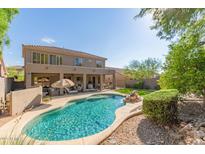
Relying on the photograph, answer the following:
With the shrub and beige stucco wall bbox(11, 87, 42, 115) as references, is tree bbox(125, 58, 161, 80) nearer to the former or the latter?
the shrub

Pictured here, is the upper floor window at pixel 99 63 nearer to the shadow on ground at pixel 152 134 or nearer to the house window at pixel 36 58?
the house window at pixel 36 58

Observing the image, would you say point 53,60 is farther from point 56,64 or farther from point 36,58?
point 36,58

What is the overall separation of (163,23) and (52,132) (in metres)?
7.84

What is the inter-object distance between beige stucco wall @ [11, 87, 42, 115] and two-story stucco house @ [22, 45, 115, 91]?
4.22 m

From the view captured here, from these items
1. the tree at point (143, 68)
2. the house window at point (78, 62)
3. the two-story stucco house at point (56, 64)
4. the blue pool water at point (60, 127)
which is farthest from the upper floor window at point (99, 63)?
the blue pool water at point (60, 127)

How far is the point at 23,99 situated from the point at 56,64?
1051cm

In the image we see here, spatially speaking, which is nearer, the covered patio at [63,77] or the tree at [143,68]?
the covered patio at [63,77]

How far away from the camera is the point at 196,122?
20.7 feet

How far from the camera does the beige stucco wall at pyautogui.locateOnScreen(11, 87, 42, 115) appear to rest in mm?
9962

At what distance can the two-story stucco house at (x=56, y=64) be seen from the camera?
17828 millimetres

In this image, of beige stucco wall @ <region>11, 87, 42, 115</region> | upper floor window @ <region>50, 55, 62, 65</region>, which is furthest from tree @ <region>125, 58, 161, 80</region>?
beige stucco wall @ <region>11, 87, 42, 115</region>

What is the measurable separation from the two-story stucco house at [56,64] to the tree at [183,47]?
46.1 ft
